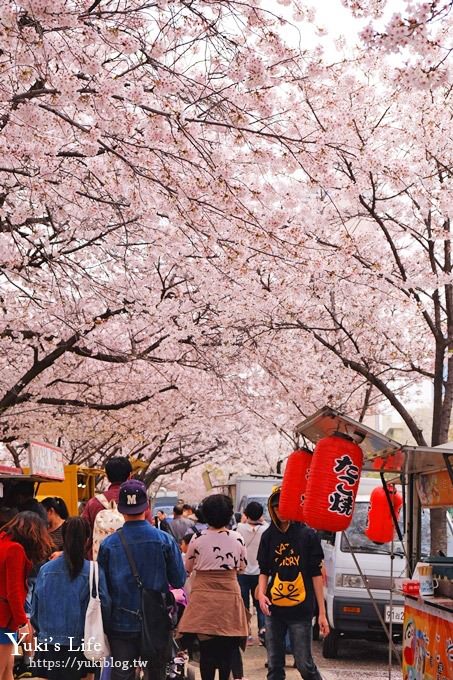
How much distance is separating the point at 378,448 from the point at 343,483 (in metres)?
0.37

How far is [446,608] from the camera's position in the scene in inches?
275

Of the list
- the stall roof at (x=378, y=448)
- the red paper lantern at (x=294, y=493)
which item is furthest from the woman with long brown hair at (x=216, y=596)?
the stall roof at (x=378, y=448)

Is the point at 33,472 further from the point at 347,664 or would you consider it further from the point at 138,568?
the point at 138,568

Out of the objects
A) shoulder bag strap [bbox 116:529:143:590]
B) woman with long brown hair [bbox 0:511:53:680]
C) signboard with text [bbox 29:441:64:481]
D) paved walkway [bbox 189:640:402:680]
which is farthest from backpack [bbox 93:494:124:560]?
signboard with text [bbox 29:441:64:481]

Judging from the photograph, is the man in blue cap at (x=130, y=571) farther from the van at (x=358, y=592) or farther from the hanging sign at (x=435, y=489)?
the van at (x=358, y=592)

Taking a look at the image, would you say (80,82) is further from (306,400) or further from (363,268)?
(306,400)

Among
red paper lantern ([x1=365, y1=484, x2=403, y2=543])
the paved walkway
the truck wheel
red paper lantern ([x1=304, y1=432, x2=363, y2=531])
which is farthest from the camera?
the truck wheel

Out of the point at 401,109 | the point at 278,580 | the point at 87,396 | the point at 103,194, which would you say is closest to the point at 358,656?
the point at 278,580

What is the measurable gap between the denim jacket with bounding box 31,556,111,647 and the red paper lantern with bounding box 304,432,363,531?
1734 millimetres

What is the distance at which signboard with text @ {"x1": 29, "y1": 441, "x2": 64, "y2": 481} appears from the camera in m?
14.1

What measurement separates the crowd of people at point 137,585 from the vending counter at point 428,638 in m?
0.80

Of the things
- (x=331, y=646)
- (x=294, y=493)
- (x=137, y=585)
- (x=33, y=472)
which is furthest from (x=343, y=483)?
(x=33, y=472)

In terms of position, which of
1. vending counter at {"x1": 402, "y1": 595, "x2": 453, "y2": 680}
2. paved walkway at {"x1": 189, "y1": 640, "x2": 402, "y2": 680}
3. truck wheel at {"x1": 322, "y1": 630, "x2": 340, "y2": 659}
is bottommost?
paved walkway at {"x1": 189, "y1": 640, "x2": 402, "y2": 680}

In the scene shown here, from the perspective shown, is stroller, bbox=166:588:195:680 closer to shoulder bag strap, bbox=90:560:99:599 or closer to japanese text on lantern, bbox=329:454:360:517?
japanese text on lantern, bbox=329:454:360:517
